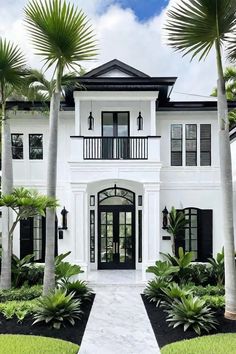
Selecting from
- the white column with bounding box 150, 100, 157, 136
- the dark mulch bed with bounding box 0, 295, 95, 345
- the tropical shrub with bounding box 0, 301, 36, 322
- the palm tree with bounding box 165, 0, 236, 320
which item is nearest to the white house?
the white column with bounding box 150, 100, 157, 136

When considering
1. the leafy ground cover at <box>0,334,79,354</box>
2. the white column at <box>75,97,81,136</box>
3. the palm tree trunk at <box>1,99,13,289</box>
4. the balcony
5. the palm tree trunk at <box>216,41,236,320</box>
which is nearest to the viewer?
the leafy ground cover at <box>0,334,79,354</box>

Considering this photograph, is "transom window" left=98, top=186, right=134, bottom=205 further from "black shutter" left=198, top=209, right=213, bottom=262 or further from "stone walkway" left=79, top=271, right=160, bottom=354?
"stone walkway" left=79, top=271, right=160, bottom=354

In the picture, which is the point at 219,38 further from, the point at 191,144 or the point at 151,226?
the point at 151,226

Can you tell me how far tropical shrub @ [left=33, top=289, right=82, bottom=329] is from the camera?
698cm

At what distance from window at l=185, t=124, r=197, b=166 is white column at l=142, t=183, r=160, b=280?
2.33 metres

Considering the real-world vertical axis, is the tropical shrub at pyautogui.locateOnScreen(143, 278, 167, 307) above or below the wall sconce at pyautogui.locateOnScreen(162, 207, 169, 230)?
below

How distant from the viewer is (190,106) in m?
13.3

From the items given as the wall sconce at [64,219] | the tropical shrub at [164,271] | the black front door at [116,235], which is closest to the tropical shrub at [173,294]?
the tropical shrub at [164,271]

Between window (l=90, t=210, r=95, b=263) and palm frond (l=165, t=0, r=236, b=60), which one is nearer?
palm frond (l=165, t=0, r=236, b=60)

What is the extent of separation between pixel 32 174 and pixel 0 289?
17.6 ft

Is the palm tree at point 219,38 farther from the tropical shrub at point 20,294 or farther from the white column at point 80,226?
the white column at point 80,226

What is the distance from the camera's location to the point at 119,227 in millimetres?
13961

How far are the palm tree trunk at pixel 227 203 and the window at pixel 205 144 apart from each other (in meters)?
6.04

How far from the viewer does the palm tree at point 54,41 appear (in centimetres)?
736
